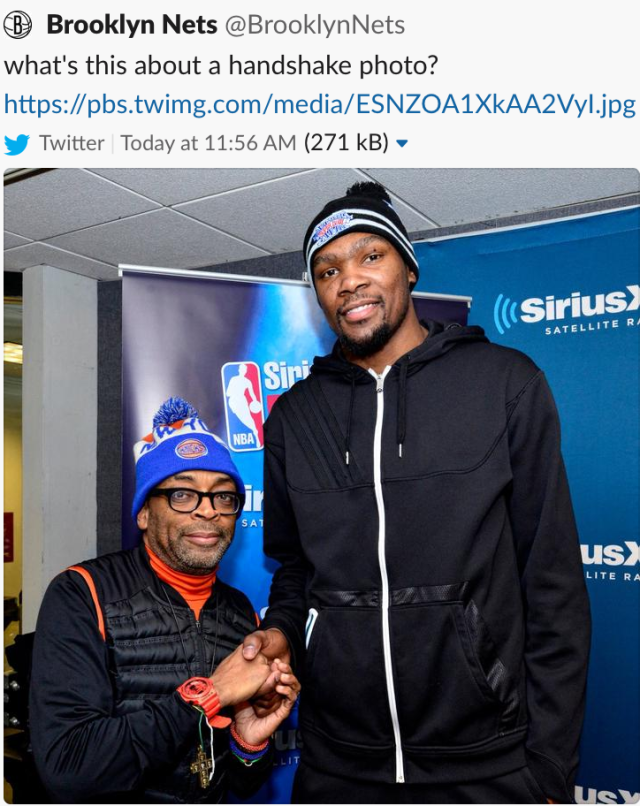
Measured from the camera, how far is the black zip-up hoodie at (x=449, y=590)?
1.22 m

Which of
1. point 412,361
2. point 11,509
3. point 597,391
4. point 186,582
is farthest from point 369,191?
point 11,509

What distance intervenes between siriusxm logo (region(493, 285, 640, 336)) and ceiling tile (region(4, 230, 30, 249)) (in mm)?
2380

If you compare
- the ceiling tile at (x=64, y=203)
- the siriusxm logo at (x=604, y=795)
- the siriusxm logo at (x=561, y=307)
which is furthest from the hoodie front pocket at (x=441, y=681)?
the ceiling tile at (x=64, y=203)

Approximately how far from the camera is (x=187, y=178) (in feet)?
8.46

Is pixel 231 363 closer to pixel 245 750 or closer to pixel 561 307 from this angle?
pixel 245 750

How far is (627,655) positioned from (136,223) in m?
2.78

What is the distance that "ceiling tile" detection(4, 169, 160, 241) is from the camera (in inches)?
105

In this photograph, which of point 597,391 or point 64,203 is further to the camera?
point 64,203

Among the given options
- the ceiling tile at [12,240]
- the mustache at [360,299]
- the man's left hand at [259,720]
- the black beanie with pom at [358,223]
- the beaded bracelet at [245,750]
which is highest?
the ceiling tile at [12,240]

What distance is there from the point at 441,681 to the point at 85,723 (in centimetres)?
69

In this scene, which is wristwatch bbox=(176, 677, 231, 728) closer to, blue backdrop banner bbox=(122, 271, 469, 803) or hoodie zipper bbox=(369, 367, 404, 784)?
hoodie zipper bbox=(369, 367, 404, 784)

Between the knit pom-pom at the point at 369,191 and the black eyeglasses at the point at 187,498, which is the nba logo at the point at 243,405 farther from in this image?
the knit pom-pom at the point at 369,191
